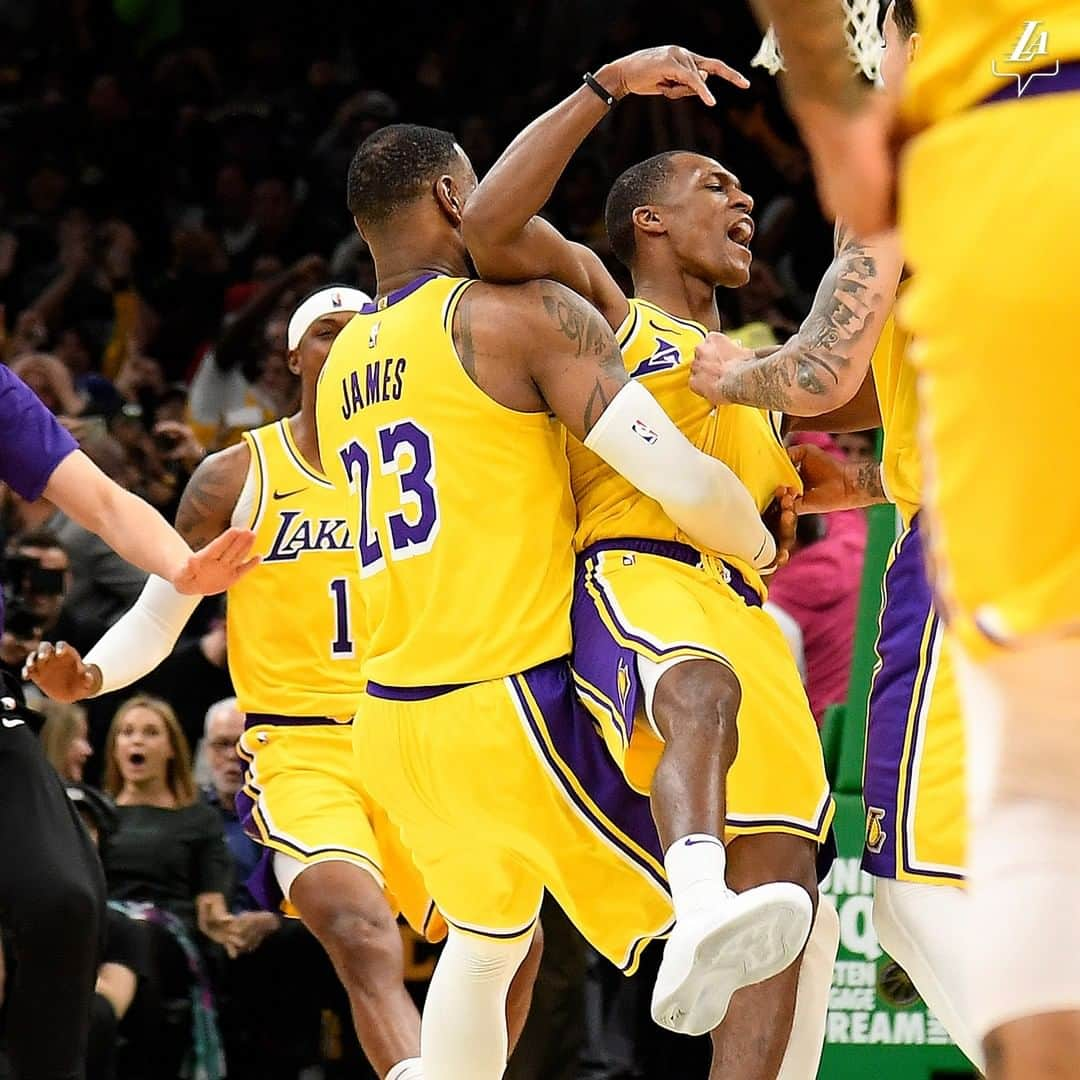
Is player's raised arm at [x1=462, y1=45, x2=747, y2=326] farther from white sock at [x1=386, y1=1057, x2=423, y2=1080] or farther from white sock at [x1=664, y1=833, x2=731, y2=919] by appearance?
white sock at [x1=386, y1=1057, x2=423, y2=1080]

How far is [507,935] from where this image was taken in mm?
5020

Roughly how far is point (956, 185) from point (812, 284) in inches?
402

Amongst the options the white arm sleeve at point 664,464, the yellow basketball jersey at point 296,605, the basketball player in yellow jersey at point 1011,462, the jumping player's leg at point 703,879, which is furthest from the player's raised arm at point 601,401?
the basketball player in yellow jersey at point 1011,462

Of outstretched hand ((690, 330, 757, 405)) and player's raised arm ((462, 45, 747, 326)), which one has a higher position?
player's raised arm ((462, 45, 747, 326))

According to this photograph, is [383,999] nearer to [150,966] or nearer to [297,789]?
[297,789]

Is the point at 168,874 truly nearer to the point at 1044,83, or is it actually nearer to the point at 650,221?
the point at 650,221

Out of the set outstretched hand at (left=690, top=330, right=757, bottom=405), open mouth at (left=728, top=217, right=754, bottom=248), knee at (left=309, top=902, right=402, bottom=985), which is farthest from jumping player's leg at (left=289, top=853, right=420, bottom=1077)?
open mouth at (left=728, top=217, right=754, bottom=248)

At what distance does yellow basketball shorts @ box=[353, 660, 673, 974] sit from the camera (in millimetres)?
4770

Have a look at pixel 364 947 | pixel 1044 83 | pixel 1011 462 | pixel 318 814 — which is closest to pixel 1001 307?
pixel 1011 462

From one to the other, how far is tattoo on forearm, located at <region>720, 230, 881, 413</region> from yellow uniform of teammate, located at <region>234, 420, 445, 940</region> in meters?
2.18

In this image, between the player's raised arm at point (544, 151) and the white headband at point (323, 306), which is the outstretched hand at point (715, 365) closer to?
the player's raised arm at point (544, 151)

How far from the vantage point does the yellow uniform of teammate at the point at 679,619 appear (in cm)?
464

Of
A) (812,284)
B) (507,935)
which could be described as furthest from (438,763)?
(812,284)

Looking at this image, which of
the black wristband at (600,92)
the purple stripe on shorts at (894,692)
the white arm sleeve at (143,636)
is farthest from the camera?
the white arm sleeve at (143,636)
